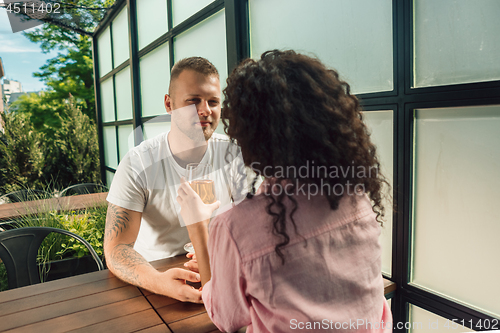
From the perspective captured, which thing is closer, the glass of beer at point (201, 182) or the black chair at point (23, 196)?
the glass of beer at point (201, 182)

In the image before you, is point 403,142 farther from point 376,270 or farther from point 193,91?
point 193,91

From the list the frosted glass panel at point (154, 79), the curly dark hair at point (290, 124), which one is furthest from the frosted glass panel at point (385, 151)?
the frosted glass panel at point (154, 79)

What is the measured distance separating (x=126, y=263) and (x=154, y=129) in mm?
3048

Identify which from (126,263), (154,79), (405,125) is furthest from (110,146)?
(405,125)

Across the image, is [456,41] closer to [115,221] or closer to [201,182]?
[201,182]

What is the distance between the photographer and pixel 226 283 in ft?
2.31

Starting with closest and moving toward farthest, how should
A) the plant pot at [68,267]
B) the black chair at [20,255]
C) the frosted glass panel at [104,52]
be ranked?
the black chair at [20,255], the plant pot at [68,267], the frosted glass panel at [104,52]

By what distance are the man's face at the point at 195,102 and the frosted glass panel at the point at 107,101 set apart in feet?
17.4

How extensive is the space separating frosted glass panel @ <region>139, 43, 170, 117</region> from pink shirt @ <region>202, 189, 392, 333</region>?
339cm

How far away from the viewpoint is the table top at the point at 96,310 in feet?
3.25

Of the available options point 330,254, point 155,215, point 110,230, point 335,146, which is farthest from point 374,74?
point 110,230

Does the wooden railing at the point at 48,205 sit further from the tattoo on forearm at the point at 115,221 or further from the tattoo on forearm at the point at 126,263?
the tattoo on forearm at the point at 126,263

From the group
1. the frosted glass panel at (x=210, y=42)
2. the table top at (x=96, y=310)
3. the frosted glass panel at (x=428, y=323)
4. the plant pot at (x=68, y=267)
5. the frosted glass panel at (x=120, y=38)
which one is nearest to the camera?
the table top at (x=96, y=310)

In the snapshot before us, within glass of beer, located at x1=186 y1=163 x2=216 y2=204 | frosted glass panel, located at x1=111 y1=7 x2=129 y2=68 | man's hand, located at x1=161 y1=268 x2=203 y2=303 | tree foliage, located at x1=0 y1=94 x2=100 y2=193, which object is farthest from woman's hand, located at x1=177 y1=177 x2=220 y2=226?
tree foliage, located at x1=0 y1=94 x2=100 y2=193
